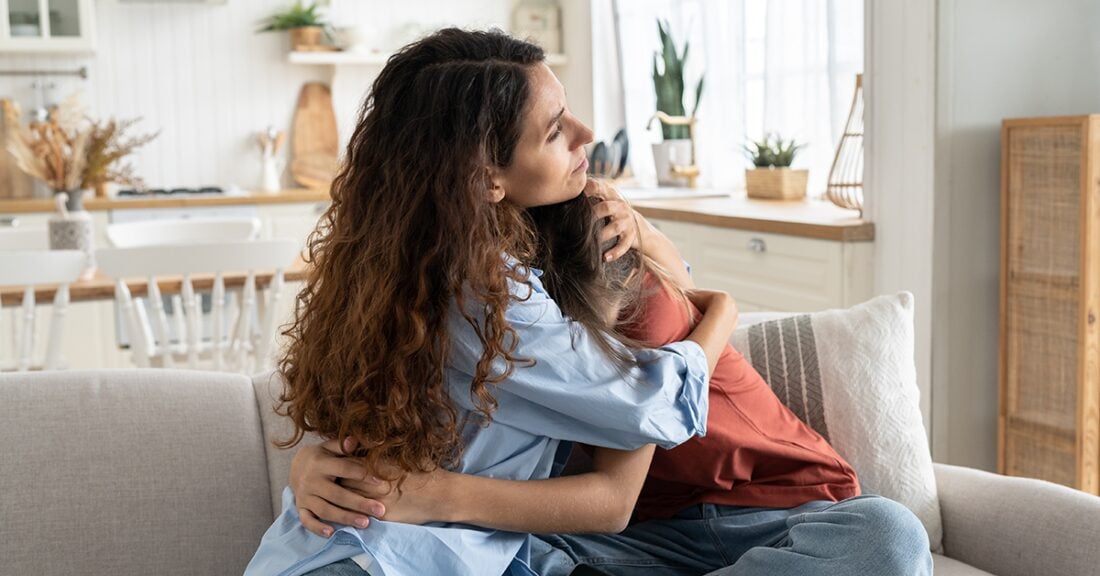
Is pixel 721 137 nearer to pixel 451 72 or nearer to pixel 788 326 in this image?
pixel 788 326

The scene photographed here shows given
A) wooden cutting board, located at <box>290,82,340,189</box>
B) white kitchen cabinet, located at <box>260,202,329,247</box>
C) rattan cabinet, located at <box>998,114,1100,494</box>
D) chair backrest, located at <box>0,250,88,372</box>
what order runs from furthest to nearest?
wooden cutting board, located at <box>290,82,340,189</box>, white kitchen cabinet, located at <box>260,202,329,247</box>, chair backrest, located at <box>0,250,88,372</box>, rattan cabinet, located at <box>998,114,1100,494</box>

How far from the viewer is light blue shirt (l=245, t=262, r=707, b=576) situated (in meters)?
1.27

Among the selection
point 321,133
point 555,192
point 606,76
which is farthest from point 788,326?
point 321,133

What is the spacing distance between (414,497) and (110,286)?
1848mm

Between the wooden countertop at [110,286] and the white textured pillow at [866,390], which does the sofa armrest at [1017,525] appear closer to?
the white textured pillow at [866,390]

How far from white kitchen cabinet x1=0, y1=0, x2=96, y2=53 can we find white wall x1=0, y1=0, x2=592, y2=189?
0.26 m

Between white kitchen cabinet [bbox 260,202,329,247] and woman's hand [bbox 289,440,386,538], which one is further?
white kitchen cabinet [bbox 260,202,329,247]

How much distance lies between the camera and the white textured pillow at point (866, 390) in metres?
1.65

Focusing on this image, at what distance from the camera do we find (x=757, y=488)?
149 cm

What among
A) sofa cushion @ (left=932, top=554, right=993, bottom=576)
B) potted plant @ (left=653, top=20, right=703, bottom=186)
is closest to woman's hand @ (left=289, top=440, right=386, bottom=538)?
sofa cushion @ (left=932, top=554, right=993, bottom=576)

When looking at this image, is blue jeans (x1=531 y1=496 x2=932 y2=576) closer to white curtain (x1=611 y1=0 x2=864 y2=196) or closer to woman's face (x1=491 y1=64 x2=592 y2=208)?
woman's face (x1=491 y1=64 x2=592 y2=208)

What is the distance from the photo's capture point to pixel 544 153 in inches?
52.1

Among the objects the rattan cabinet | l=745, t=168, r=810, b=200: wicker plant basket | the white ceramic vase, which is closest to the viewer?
the rattan cabinet

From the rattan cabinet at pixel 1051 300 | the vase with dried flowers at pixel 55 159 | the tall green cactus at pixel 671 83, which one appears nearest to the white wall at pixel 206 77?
the tall green cactus at pixel 671 83
